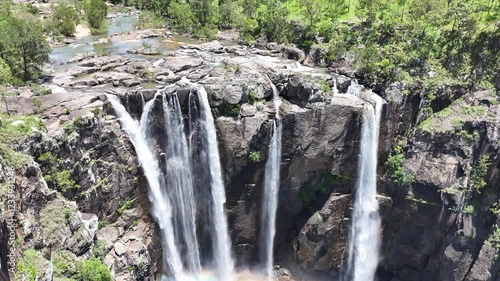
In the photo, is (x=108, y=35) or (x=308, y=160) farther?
(x=108, y=35)

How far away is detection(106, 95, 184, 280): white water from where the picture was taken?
85.8 feet

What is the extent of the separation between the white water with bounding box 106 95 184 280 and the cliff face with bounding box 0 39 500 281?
1.77 ft

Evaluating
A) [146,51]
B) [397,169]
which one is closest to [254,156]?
[397,169]

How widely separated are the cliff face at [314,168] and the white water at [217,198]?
1.98 feet

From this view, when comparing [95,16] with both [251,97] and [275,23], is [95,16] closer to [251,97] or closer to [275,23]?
[275,23]

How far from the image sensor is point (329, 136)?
29094 mm

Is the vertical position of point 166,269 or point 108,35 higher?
point 108,35

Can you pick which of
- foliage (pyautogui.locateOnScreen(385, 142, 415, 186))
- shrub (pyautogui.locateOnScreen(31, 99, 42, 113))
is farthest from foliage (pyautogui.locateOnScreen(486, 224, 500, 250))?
shrub (pyautogui.locateOnScreen(31, 99, 42, 113))

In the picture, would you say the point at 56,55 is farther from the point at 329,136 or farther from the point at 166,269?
the point at 329,136

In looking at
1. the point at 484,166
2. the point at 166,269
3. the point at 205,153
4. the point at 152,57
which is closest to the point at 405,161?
the point at 484,166

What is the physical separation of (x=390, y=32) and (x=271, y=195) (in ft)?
62.2

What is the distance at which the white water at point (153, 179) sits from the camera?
26156 millimetres

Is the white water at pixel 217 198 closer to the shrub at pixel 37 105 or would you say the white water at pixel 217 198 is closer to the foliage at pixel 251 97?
the foliage at pixel 251 97

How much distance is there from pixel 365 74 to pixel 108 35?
1141 inches
